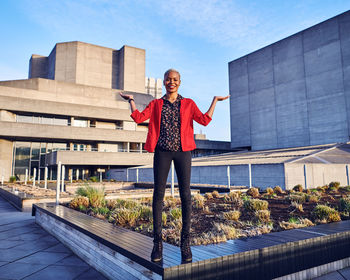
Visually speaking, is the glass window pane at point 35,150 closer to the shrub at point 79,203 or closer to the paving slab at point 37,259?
the shrub at point 79,203

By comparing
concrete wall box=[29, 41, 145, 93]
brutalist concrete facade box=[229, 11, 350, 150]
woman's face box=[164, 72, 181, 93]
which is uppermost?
concrete wall box=[29, 41, 145, 93]

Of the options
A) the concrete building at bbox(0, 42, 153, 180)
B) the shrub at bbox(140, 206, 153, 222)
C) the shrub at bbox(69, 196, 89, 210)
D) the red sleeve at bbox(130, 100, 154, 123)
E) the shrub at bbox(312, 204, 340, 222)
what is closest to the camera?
the red sleeve at bbox(130, 100, 154, 123)

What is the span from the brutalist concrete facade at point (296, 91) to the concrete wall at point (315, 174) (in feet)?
49.9

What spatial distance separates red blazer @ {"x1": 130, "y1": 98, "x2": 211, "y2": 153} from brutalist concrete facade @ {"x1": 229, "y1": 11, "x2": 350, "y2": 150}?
111 ft

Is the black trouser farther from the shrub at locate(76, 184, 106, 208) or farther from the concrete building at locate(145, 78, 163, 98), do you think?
the concrete building at locate(145, 78, 163, 98)

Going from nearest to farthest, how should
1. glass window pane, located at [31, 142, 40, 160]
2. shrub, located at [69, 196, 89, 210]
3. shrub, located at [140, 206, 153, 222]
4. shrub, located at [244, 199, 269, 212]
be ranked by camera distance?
1. shrub, located at [140, 206, 153, 222]
2. shrub, located at [244, 199, 269, 212]
3. shrub, located at [69, 196, 89, 210]
4. glass window pane, located at [31, 142, 40, 160]

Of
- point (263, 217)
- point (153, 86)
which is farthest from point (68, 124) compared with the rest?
point (153, 86)

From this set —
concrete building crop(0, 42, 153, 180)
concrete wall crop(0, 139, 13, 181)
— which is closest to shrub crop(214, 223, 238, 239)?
concrete building crop(0, 42, 153, 180)

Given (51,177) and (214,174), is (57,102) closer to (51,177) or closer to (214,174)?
(51,177)

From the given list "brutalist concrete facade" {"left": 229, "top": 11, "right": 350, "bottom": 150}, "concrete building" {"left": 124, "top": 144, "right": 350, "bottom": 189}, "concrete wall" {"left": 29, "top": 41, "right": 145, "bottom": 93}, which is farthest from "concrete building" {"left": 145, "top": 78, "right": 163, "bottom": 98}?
"concrete building" {"left": 124, "top": 144, "right": 350, "bottom": 189}

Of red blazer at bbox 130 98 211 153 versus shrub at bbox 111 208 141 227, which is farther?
shrub at bbox 111 208 141 227

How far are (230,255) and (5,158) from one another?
36.6 meters

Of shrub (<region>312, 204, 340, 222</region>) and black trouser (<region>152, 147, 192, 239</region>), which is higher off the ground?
black trouser (<region>152, 147, 192, 239</region>)

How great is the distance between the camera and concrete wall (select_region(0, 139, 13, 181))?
31909mm
